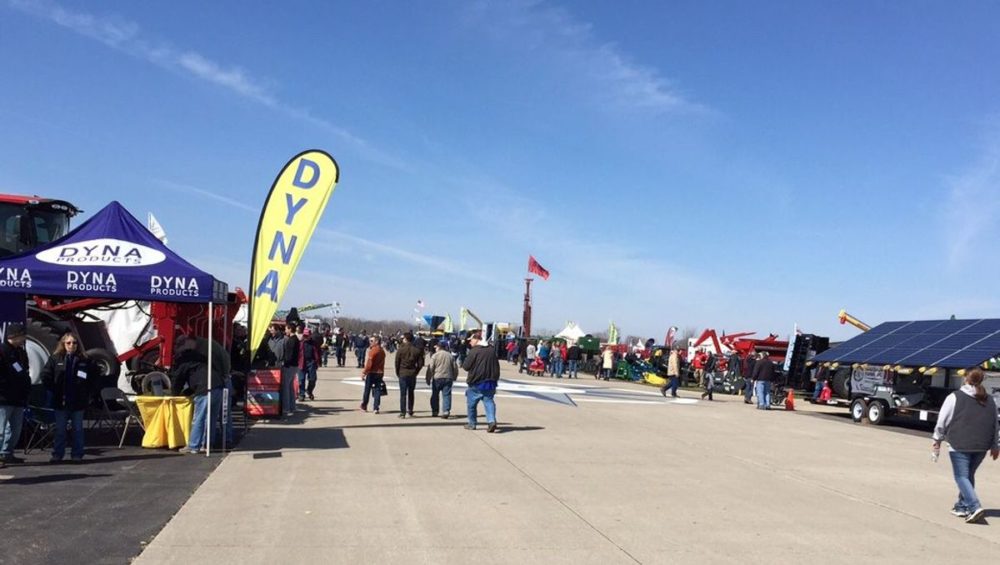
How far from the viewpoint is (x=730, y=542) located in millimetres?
6676

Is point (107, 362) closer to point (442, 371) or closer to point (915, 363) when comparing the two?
point (442, 371)

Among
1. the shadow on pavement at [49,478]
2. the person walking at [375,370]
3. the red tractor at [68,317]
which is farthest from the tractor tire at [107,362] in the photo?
the person walking at [375,370]

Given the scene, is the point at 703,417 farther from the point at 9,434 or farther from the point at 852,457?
the point at 9,434

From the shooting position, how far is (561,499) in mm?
8133

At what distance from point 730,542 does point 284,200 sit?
7.98 metres

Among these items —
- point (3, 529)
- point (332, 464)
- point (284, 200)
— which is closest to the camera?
point (3, 529)

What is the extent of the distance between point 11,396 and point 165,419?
189 cm

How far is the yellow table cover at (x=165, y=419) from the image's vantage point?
400 inches

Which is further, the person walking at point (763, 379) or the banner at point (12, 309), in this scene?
the person walking at point (763, 379)

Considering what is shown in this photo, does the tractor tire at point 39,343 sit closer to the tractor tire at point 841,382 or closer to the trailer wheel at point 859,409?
the trailer wheel at point 859,409

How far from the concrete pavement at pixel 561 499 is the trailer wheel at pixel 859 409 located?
4888 millimetres

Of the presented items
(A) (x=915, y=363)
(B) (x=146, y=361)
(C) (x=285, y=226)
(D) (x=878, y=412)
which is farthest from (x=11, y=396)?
(D) (x=878, y=412)

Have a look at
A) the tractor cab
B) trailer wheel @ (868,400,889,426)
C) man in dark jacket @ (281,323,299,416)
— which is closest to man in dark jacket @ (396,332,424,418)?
man in dark jacket @ (281,323,299,416)

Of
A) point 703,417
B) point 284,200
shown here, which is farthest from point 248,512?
point 703,417
